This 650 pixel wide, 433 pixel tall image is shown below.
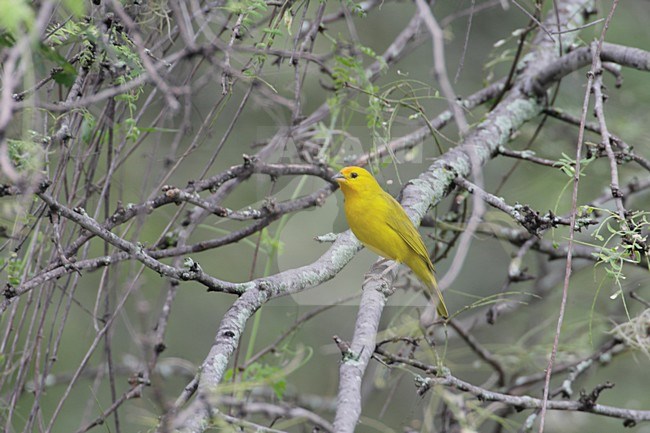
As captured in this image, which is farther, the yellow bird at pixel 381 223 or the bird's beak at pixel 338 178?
the bird's beak at pixel 338 178

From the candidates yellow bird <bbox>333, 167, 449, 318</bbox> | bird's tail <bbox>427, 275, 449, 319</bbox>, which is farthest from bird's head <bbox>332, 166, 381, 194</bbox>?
bird's tail <bbox>427, 275, 449, 319</bbox>

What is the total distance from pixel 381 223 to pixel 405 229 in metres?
0.12

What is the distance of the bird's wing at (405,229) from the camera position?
355 centimetres

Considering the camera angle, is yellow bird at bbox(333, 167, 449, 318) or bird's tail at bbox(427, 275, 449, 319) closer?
yellow bird at bbox(333, 167, 449, 318)

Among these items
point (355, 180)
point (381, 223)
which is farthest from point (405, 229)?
point (355, 180)

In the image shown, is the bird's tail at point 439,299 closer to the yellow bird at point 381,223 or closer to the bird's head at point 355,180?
the yellow bird at point 381,223

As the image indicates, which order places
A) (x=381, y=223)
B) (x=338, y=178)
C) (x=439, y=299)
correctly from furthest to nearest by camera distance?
(x=439, y=299) < (x=338, y=178) < (x=381, y=223)

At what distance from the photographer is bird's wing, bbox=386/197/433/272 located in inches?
140

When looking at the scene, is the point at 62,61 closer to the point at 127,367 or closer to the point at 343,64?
the point at 343,64

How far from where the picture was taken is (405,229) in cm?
370

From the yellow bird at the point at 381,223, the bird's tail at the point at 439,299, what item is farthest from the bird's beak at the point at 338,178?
the bird's tail at the point at 439,299

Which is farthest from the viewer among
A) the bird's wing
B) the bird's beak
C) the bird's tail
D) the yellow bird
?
the bird's tail

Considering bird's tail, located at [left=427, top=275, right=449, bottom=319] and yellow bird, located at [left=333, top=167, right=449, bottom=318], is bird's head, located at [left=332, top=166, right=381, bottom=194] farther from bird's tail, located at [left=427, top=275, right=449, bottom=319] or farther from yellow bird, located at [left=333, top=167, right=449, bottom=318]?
bird's tail, located at [left=427, top=275, right=449, bottom=319]

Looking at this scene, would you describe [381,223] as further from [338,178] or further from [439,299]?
[439,299]
